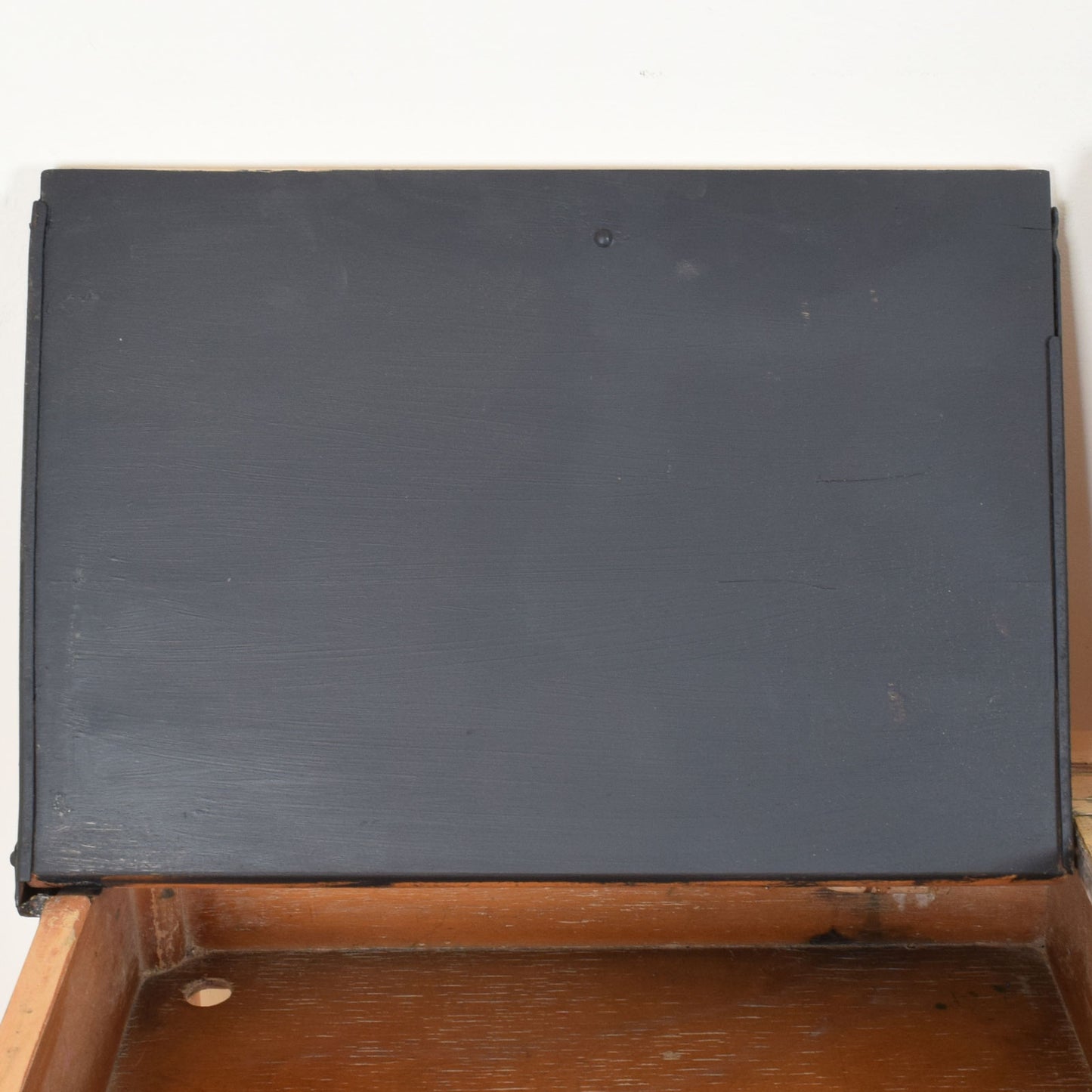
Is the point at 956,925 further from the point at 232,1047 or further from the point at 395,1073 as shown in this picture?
the point at 232,1047

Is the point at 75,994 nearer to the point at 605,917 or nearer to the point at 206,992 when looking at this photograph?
the point at 206,992

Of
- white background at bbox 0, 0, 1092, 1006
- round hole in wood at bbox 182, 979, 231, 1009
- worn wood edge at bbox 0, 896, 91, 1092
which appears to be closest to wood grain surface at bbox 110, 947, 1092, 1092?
round hole in wood at bbox 182, 979, 231, 1009

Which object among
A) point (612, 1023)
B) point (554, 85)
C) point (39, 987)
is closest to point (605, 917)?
point (612, 1023)

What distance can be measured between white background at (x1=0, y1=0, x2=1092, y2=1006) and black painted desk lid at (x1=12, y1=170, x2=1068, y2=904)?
5cm

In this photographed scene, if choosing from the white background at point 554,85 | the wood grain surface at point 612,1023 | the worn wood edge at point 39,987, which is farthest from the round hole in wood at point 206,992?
the white background at point 554,85

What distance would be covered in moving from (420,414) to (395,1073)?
0.56m

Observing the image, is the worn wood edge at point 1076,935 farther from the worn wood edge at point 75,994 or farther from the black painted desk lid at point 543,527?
the worn wood edge at point 75,994

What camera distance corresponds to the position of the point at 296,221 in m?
0.87

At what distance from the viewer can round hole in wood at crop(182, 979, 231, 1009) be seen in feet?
3.00

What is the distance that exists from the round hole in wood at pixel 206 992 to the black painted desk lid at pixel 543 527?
17 cm

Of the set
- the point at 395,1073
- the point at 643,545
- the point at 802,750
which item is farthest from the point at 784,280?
the point at 395,1073

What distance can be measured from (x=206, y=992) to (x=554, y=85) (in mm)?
903

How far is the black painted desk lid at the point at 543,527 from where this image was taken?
0.83 metres

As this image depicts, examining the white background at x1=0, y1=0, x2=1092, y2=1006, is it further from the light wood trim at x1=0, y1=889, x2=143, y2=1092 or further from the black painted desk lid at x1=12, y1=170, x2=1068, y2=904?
the light wood trim at x1=0, y1=889, x2=143, y2=1092
